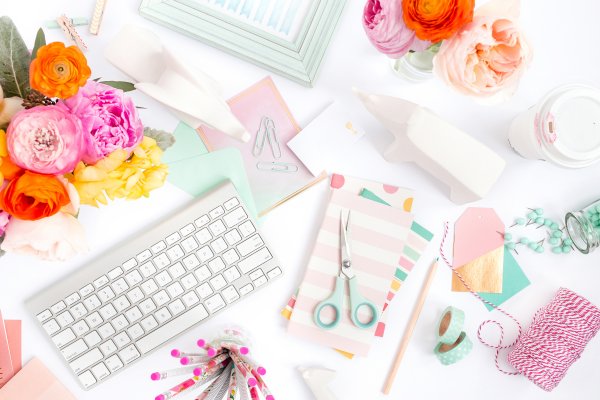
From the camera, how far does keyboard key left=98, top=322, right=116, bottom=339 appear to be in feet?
2.23

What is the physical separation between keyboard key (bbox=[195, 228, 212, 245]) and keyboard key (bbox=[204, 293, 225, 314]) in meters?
0.07

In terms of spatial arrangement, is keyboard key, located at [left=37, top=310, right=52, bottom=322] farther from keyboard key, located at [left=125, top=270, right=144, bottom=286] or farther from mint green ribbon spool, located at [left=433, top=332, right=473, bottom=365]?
mint green ribbon spool, located at [left=433, top=332, right=473, bottom=365]

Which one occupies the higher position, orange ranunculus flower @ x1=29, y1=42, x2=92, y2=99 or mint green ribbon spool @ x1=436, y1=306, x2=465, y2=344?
orange ranunculus flower @ x1=29, y1=42, x2=92, y2=99

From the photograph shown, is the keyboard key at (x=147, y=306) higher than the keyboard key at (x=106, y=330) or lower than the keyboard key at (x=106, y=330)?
higher

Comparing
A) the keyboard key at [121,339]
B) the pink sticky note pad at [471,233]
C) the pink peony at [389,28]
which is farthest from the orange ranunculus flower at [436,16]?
the keyboard key at [121,339]

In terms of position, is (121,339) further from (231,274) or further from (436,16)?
(436,16)

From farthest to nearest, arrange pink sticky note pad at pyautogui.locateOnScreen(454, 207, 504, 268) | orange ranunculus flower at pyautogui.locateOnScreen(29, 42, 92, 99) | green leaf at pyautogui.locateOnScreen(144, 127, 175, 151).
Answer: pink sticky note pad at pyautogui.locateOnScreen(454, 207, 504, 268) < green leaf at pyautogui.locateOnScreen(144, 127, 175, 151) < orange ranunculus flower at pyautogui.locateOnScreen(29, 42, 92, 99)

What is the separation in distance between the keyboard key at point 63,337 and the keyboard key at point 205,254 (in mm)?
193

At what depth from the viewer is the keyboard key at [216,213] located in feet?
2.21

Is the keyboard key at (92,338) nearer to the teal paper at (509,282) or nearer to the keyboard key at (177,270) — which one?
the keyboard key at (177,270)

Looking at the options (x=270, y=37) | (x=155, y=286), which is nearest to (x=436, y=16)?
(x=270, y=37)

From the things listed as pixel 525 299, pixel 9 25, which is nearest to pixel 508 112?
pixel 525 299

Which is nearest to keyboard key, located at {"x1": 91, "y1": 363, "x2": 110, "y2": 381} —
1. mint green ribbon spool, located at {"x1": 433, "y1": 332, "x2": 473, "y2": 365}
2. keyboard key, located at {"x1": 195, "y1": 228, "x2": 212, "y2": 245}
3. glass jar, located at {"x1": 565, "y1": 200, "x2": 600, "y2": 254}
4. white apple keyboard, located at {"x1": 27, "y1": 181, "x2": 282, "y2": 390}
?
white apple keyboard, located at {"x1": 27, "y1": 181, "x2": 282, "y2": 390}

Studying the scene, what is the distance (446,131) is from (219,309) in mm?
366
